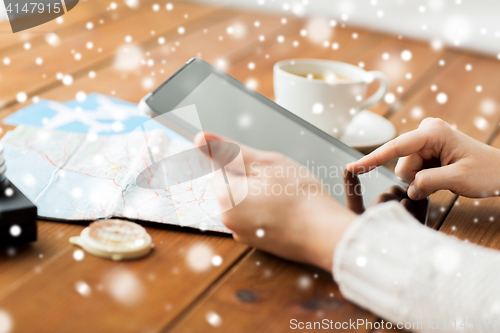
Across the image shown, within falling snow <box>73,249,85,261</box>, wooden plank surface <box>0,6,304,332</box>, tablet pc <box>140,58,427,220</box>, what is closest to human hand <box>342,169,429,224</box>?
tablet pc <box>140,58,427,220</box>

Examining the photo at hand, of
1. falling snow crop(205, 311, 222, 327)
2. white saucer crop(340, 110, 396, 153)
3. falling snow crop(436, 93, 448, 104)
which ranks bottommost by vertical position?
falling snow crop(436, 93, 448, 104)

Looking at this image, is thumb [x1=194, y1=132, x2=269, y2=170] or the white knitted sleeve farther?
thumb [x1=194, y1=132, x2=269, y2=170]

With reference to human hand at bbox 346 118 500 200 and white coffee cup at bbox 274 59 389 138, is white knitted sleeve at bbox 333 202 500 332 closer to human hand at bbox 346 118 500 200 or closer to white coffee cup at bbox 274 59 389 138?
human hand at bbox 346 118 500 200

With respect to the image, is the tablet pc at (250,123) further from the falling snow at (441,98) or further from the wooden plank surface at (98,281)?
the falling snow at (441,98)

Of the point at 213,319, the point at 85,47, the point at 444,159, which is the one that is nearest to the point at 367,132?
the point at 444,159

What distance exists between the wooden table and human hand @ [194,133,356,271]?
0.06ft

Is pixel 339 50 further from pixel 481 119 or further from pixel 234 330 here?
pixel 234 330

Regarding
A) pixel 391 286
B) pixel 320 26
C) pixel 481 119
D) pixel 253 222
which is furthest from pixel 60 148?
pixel 320 26

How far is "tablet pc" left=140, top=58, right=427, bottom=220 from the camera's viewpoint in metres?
0.48

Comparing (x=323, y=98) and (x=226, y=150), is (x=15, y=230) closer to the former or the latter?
(x=226, y=150)

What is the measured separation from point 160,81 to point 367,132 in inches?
16.0

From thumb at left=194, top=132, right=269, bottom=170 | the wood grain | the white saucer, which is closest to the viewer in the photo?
thumb at left=194, top=132, right=269, bottom=170

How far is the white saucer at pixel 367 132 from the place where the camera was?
2.20ft

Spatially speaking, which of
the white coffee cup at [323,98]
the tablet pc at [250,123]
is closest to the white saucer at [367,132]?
the white coffee cup at [323,98]
